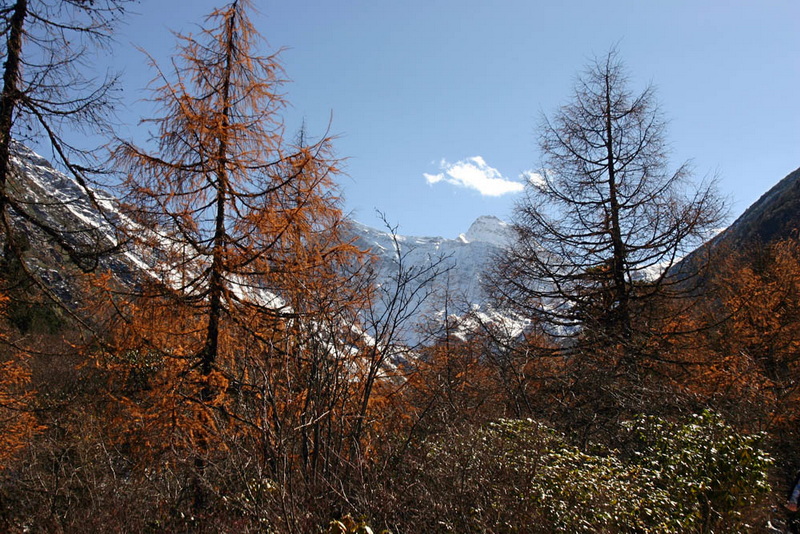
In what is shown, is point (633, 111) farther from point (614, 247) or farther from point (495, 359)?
point (495, 359)

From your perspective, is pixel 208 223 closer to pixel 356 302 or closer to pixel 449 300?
pixel 356 302

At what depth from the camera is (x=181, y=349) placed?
5727mm

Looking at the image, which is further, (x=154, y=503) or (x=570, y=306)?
(x=570, y=306)

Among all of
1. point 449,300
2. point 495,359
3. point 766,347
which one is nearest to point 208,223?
point 449,300

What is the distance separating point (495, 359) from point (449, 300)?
1.40 metres

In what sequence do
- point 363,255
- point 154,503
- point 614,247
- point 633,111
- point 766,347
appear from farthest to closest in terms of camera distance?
point 766,347, point 633,111, point 614,247, point 363,255, point 154,503

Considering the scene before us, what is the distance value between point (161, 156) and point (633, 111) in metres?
7.88

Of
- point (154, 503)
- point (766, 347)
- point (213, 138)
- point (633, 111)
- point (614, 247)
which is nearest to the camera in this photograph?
point (154, 503)

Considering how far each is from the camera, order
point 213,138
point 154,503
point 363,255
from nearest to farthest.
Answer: point 154,503, point 213,138, point 363,255

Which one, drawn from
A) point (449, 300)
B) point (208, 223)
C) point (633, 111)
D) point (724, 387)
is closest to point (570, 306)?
point (449, 300)

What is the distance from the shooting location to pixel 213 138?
5703mm

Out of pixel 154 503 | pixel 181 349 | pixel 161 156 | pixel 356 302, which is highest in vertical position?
pixel 161 156

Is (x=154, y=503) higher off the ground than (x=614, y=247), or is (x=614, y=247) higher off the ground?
(x=614, y=247)

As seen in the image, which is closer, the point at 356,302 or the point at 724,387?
the point at 356,302
